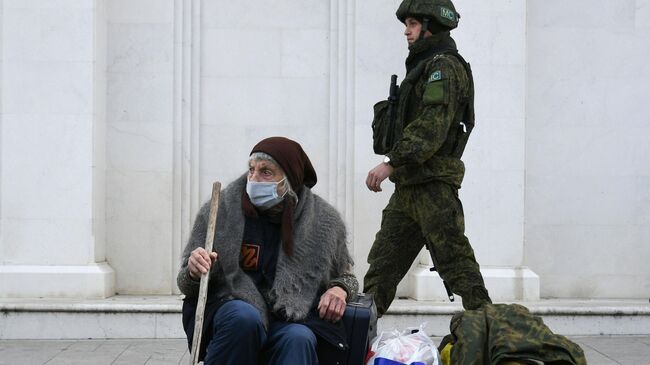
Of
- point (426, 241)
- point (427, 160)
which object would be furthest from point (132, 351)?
point (427, 160)

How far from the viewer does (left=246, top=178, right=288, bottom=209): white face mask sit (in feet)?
14.0

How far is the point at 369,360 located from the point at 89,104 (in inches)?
150

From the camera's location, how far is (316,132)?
7.93 meters

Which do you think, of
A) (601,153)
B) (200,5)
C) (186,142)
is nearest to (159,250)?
(186,142)

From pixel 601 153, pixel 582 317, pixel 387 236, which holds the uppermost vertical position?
pixel 601 153

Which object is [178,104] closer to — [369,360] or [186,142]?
[186,142]

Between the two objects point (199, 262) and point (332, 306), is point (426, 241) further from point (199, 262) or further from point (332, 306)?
point (199, 262)

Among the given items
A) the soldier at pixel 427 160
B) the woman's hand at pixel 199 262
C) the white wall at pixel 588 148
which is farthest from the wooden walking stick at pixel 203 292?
the white wall at pixel 588 148

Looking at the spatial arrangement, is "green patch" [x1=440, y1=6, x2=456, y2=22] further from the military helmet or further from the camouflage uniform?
the camouflage uniform

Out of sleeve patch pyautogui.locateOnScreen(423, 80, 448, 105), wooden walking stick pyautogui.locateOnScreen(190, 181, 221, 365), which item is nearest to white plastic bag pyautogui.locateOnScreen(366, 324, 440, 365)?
wooden walking stick pyautogui.locateOnScreen(190, 181, 221, 365)

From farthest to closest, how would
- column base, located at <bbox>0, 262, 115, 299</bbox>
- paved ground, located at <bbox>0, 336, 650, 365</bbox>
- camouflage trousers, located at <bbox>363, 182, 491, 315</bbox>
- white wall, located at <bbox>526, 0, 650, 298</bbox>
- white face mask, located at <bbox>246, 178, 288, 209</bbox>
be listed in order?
white wall, located at <bbox>526, 0, 650, 298</bbox>, column base, located at <bbox>0, 262, 115, 299</bbox>, paved ground, located at <bbox>0, 336, 650, 365</bbox>, camouflage trousers, located at <bbox>363, 182, 491, 315</bbox>, white face mask, located at <bbox>246, 178, 288, 209</bbox>

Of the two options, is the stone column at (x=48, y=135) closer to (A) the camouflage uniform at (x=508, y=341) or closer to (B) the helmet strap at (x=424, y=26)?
(B) the helmet strap at (x=424, y=26)

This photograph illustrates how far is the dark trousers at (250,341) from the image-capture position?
13.0 ft

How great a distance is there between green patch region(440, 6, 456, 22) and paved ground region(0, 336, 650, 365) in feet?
7.52
